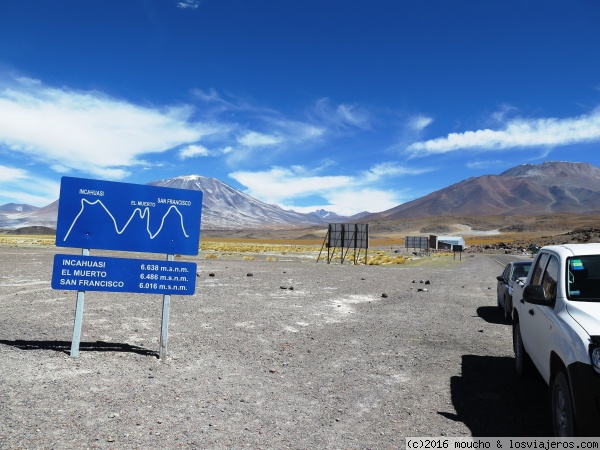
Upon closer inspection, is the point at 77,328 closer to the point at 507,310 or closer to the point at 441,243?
the point at 507,310

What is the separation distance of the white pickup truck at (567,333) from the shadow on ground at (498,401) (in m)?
0.45

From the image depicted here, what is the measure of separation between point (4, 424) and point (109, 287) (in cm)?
285

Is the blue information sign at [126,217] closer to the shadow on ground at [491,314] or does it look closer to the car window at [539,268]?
the car window at [539,268]

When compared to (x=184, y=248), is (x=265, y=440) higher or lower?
lower

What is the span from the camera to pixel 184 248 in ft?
24.0

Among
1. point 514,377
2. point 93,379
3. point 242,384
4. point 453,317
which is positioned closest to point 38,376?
point 93,379

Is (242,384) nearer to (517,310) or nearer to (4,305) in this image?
(517,310)

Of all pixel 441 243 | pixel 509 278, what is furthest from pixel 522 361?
pixel 441 243

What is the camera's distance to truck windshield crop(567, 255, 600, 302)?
15.5ft

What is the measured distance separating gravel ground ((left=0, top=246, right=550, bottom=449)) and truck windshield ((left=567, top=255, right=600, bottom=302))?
146 cm

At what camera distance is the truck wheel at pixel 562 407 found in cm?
368

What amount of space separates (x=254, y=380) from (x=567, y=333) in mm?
3998

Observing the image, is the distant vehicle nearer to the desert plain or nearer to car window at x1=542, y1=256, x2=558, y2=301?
the desert plain

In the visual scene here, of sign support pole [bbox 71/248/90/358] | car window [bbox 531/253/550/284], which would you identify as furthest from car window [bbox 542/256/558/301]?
sign support pole [bbox 71/248/90/358]
